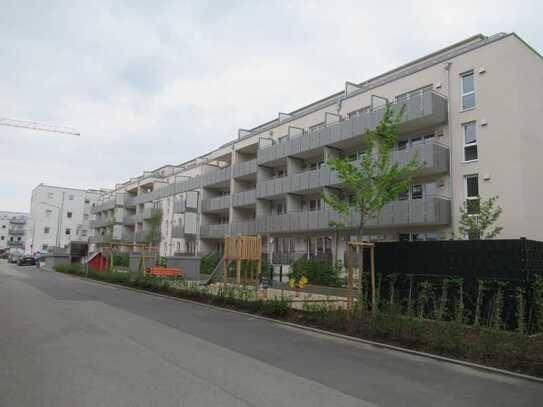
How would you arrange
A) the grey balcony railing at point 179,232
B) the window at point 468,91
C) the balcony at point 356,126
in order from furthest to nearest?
the grey balcony railing at point 179,232 < the balcony at point 356,126 < the window at point 468,91

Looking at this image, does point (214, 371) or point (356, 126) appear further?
point (356, 126)

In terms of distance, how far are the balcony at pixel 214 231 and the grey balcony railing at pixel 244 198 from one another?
7.72 feet

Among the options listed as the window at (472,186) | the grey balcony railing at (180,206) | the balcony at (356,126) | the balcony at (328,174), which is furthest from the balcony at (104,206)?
the window at (472,186)

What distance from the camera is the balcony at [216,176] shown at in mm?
44281

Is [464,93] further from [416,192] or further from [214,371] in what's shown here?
[214,371]

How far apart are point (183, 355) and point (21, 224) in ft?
465

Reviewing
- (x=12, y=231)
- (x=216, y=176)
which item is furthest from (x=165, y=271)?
(x=12, y=231)

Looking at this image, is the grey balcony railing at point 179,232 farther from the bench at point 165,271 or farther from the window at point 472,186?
the window at point 472,186

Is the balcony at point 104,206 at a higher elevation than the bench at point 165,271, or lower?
higher

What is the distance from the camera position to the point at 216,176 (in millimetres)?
46062

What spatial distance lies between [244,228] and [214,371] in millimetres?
31329

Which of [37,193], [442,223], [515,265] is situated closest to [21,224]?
[37,193]

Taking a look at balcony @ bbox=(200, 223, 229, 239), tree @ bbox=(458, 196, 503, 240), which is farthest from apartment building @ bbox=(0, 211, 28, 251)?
tree @ bbox=(458, 196, 503, 240)

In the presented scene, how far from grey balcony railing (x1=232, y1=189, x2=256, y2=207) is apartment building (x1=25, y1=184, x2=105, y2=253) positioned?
2571 inches
